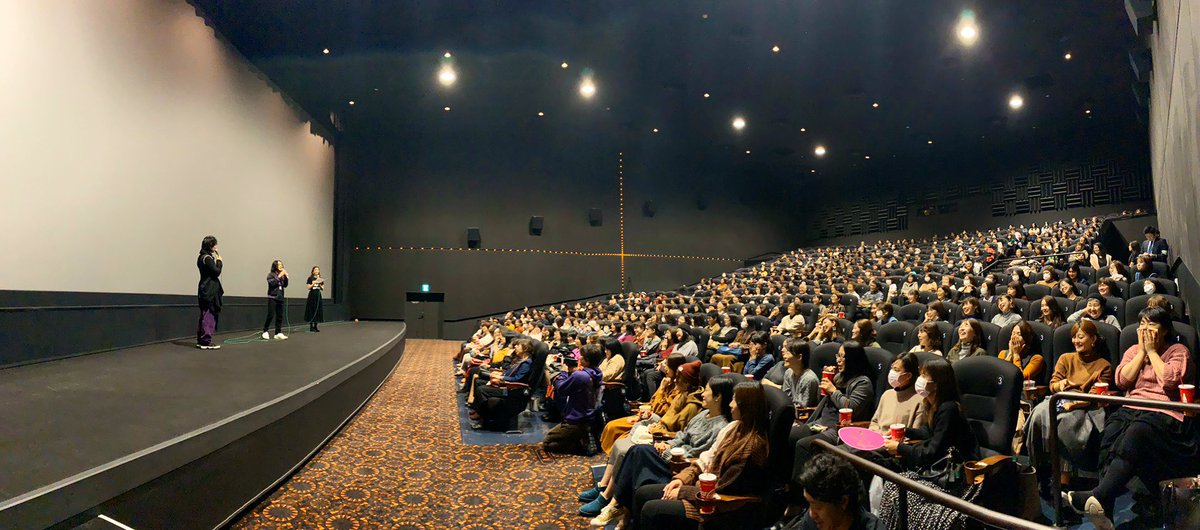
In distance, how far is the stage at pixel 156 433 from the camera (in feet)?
6.78

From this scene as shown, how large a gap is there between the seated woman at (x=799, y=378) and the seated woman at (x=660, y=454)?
0.61 metres

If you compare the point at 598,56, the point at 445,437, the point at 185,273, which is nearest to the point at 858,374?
the point at 445,437

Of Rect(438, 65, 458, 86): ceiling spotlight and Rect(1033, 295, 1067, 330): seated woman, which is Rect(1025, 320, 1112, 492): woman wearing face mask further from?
Rect(438, 65, 458, 86): ceiling spotlight

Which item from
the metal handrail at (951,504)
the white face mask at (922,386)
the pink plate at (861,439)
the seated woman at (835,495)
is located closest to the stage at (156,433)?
the seated woman at (835,495)

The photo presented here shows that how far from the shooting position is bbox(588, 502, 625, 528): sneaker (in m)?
3.13

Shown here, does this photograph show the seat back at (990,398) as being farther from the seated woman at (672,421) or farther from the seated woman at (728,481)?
the seated woman at (672,421)

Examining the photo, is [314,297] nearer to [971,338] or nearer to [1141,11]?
[971,338]

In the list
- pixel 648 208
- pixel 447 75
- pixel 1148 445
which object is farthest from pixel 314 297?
pixel 1148 445

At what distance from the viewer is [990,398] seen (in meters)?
2.86

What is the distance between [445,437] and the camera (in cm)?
509

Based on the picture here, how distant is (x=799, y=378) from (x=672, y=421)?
0.84m

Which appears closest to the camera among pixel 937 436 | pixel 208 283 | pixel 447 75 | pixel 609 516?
pixel 937 436

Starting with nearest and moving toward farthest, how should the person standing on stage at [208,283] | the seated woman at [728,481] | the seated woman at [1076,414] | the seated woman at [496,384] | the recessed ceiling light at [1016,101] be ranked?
the seated woman at [728,481] < the seated woman at [1076,414] < the seated woman at [496,384] < the person standing on stage at [208,283] < the recessed ceiling light at [1016,101]

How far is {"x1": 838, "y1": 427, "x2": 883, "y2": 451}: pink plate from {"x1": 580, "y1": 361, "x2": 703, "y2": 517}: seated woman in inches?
50.8
